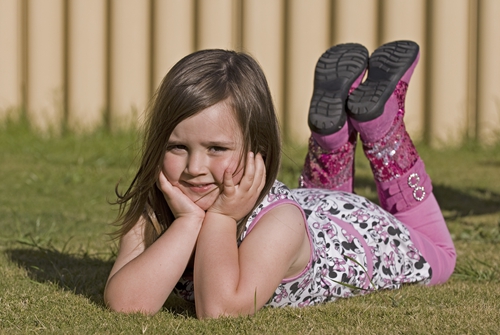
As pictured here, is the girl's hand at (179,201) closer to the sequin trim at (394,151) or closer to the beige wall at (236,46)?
the sequin trim at (394,151)

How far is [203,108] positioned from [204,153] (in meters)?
0.11

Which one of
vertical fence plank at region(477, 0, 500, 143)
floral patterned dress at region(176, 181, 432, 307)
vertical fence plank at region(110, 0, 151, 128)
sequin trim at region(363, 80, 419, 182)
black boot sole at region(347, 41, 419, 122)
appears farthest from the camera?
vertical fence plank at region(110, 0, 151, 128)

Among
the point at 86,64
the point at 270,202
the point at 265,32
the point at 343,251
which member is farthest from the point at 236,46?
the point at 270,202

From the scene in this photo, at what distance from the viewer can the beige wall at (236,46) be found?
19.1ft

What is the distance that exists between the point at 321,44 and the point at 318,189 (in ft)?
11.4

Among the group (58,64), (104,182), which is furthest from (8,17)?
(104,182)

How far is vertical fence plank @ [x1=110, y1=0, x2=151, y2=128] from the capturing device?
6.03 meters

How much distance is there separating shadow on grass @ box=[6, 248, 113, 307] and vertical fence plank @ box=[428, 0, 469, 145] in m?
3.77

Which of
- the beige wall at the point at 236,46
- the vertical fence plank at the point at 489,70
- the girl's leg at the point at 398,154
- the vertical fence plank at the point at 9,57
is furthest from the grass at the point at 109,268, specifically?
the vertical fence plank at the point at 9,57

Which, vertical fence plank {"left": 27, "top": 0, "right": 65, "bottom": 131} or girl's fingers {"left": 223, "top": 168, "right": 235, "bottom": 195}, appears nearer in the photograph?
girl's fingers {"left": 223, "top": 168, "right": 235, "bottom": 195}

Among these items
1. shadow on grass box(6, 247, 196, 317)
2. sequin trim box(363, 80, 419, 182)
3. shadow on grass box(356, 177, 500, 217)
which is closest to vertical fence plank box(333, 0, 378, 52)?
shadow on grass box(356, 177, 500, 217)

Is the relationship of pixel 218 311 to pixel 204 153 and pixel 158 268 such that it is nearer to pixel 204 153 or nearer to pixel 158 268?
Answer: pixel 158 268

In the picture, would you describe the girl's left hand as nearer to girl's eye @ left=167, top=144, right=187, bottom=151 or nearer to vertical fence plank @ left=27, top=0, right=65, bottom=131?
girl's eye @ left=167, top=144, right=187, bottom=151

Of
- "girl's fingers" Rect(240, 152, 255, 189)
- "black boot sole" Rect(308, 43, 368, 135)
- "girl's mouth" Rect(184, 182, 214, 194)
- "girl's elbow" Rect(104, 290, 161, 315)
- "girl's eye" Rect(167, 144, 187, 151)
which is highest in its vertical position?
"black boot sole" Rect(308, 43, 368, 135)
